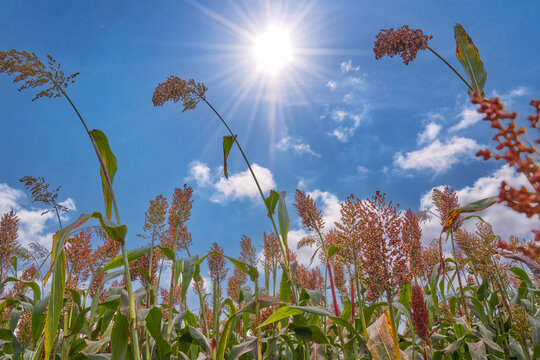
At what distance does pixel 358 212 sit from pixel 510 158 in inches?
70.4

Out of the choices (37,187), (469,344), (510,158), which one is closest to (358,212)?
(469,344)

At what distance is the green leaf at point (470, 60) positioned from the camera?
225 centimetres

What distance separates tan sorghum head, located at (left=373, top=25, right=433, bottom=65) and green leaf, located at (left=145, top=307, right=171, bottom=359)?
8.97ft

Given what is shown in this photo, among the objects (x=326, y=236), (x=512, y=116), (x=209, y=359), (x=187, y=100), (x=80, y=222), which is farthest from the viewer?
(x=326, y=236)

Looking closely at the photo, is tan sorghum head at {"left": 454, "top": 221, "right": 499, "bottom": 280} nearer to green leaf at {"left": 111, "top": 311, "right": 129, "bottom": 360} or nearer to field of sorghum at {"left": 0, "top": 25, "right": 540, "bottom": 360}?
field of sorghum at {"left": 0, "top": 25, "right": 540, "bottom": 360}

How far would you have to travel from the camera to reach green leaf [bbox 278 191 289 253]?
7.93 ft

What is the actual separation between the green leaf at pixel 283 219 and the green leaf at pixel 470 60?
5.07 ft

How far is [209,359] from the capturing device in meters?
2.29

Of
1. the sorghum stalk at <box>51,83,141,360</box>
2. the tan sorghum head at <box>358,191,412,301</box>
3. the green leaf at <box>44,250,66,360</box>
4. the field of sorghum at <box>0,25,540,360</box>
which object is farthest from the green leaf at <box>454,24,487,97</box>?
the green leaf at <box>44,250,66,360</box>

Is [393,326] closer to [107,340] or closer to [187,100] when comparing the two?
[107,340]

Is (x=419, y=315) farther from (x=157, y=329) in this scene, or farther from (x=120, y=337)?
(x=120, y=337)

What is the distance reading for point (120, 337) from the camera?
180 cm

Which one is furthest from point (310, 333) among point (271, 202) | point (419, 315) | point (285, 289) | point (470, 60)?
point (470, 60)

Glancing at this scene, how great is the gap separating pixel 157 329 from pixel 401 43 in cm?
297
